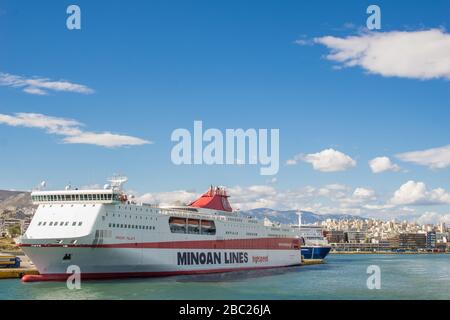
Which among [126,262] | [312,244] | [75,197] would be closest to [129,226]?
[126,262]

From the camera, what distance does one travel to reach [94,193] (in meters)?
36.9

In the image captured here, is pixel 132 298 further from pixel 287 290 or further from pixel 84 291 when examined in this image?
pixel 287 290

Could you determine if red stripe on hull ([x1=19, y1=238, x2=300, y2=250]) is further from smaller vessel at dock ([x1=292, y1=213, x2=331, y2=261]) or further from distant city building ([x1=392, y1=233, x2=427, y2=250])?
distant city building ([x1=392, y1=233, x2=427, y2=250])

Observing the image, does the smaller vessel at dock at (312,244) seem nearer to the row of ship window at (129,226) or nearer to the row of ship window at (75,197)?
the row of ship window at (129,226)

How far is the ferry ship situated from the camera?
34.1 metres

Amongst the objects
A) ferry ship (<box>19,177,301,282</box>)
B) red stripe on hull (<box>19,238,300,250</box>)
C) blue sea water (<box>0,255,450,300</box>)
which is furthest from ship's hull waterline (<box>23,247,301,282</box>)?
blue sea water (<box>0,255,450,300</box>)

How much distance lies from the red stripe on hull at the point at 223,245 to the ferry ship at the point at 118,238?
0.07 metres

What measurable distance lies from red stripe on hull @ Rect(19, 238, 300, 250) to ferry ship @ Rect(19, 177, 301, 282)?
70mm

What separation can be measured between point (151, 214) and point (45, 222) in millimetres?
8022

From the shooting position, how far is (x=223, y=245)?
160 feet

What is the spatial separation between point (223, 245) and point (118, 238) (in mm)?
14711

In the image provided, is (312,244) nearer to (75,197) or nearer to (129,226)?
(129,226)
